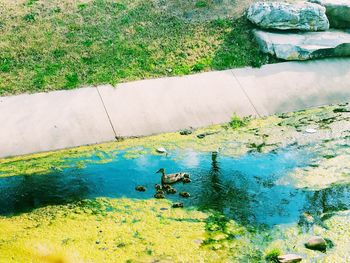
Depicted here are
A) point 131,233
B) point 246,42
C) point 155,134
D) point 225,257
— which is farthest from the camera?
point 246,42

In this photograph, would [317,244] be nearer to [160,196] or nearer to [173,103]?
[160,196]

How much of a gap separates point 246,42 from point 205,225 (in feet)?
15.2

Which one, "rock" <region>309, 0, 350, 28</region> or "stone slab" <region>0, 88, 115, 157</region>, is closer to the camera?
"stone slab" <region>0, 88, 115, 157</region>

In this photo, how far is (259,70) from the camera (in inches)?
345

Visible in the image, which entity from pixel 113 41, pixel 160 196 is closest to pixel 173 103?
pixel 113 41

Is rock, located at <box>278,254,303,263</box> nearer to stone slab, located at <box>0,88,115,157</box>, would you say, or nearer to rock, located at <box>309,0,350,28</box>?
stone slab, located at <box>0,88,115,157</box>

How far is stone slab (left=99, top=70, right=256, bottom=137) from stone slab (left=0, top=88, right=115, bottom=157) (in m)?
0.25

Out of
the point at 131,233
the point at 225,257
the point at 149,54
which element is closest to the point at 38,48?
the point at 149,54

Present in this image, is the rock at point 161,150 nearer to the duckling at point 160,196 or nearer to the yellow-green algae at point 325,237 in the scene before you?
the duckling at point 160,196

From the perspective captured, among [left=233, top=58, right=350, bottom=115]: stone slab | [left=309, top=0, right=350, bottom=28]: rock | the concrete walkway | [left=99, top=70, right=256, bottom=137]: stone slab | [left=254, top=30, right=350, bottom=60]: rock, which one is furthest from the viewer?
[left=309, top=0, right=350, bottom=28]: rock

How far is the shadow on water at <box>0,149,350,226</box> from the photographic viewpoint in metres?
5.90

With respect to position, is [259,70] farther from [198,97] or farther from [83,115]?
[83,115]

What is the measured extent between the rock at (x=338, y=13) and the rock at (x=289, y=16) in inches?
10.0

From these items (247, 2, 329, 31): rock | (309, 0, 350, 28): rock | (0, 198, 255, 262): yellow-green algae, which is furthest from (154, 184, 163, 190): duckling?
(309, 0, 350, 28): rock
